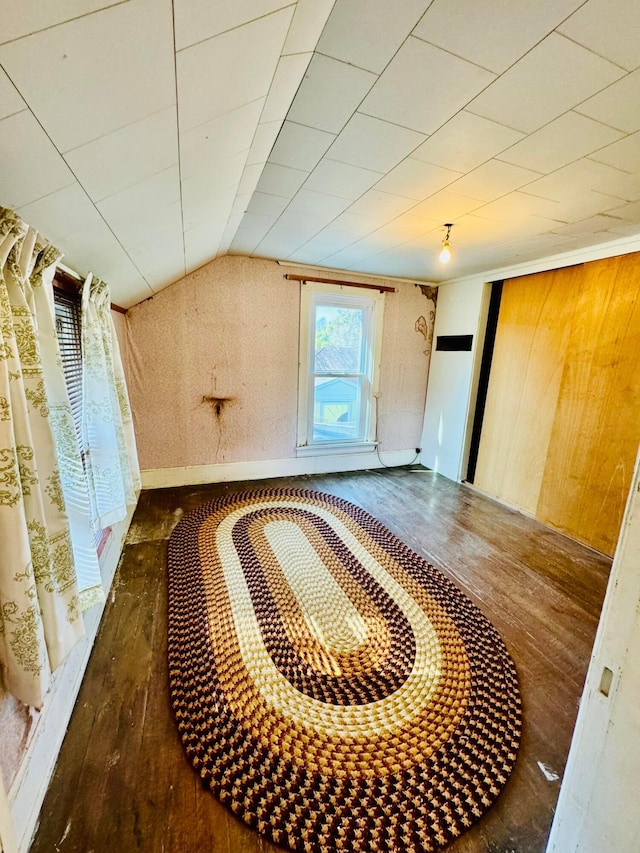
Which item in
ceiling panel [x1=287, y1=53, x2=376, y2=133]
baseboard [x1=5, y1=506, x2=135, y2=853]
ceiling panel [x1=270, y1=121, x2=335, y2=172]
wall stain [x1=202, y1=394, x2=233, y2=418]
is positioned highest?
ceiling panel [x1=270, y1=121, x2=335, y2=172]

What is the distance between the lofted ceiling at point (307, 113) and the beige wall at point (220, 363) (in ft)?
3.91

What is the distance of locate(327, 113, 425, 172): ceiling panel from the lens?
125cm

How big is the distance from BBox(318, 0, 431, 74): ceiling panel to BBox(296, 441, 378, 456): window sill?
310cm

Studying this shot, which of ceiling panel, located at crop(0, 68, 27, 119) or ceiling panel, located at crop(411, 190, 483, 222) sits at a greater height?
ceiling panel, located at crop(411, 190, 483, 222)

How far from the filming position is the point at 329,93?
1.11m

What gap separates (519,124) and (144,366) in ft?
10.0

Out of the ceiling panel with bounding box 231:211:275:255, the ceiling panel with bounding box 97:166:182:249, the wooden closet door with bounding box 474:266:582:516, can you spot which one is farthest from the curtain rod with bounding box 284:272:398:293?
the ceiling panel with bounding box 97:166:182:249

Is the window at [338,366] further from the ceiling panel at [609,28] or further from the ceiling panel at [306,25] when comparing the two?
the ceiling panel at [609,28]

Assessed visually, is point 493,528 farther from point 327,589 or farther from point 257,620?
point 257,620

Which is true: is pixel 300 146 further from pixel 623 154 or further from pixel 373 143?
pixel 623 154

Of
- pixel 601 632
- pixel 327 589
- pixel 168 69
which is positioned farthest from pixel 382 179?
pixel 327 589

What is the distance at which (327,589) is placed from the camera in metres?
2.00

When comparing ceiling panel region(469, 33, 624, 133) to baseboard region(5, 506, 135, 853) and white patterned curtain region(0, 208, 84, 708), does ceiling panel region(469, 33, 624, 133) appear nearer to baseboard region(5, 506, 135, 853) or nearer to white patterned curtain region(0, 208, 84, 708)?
white patterned curtain region(0, 208, 84, 708)

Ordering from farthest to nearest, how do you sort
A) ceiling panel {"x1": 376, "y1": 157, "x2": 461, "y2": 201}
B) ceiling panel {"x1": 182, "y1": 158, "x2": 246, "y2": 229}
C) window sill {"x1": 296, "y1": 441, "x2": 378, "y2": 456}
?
window sill {"x1": 296, "y1": 441, "x2": 378, "y2": 456}, ceiling panel {"x1": 376, "y1": 157, "x2": 461, "y2": 201}, ceiling panel {"x1": 182, "y1": 158, "x2": 246, "y2": 229}
